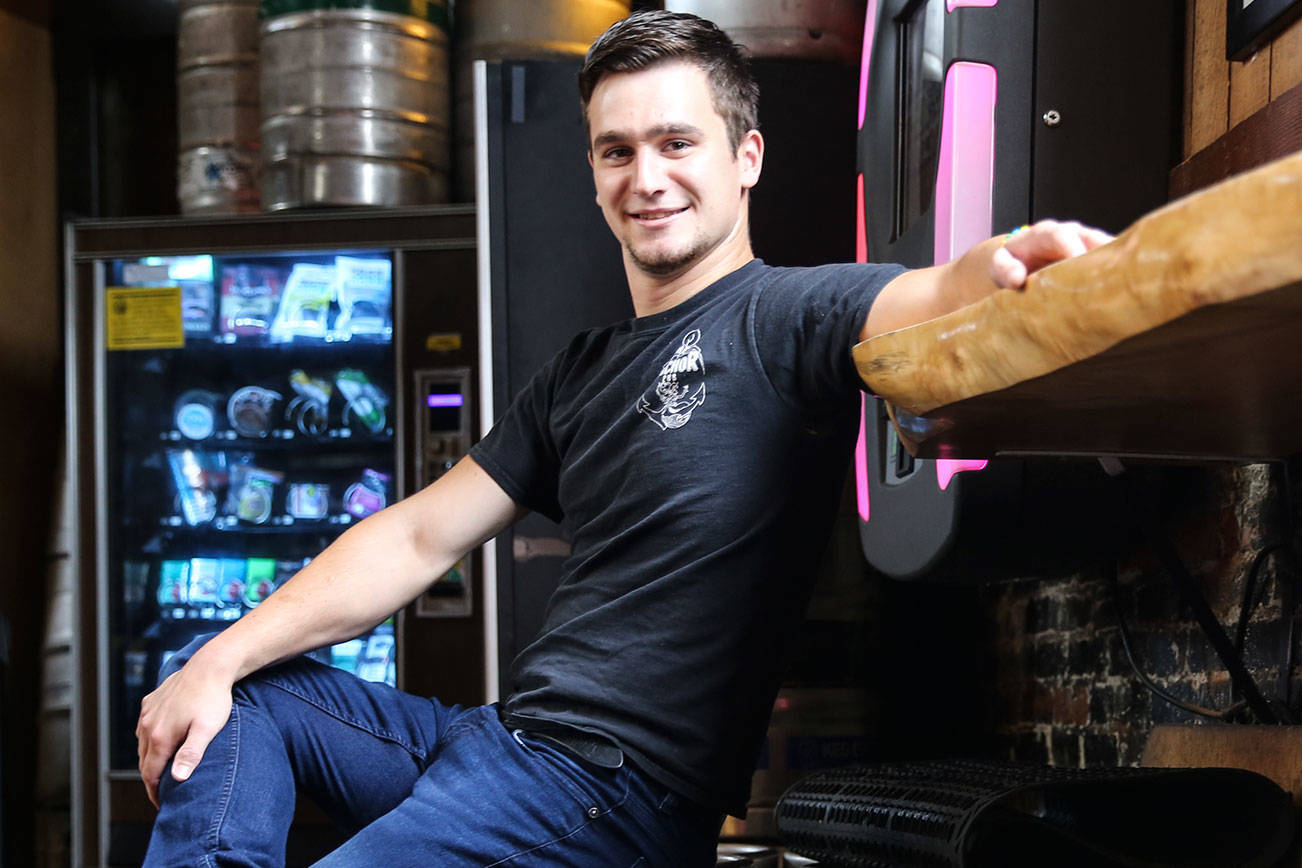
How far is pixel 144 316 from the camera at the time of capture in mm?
3340

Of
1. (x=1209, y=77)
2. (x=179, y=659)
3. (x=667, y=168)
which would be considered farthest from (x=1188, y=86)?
(x=179, y=659)

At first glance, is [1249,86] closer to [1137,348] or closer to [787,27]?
[1137,348]

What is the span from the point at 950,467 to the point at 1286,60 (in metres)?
0.53

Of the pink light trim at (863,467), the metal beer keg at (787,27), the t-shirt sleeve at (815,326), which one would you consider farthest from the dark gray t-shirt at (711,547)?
the metal beer keg at (787,27)

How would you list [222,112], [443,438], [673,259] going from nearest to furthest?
1. [673,259]
2. [443,438]
3. [222,112]

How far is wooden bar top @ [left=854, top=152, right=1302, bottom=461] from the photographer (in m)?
0.51

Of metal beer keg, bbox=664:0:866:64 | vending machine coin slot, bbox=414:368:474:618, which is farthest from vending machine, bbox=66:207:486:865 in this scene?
metal beer keg, bbox=664:0:866:64

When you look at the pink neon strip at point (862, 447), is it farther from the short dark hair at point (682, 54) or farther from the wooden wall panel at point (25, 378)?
the wooden wall panel at point (25, 378)

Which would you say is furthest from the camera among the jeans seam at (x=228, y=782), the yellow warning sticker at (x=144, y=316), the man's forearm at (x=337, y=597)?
the yellow warning sticker at (x=144, y=316)

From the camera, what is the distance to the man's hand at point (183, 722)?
109 cm

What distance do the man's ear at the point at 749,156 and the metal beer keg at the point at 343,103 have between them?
78.4 inches

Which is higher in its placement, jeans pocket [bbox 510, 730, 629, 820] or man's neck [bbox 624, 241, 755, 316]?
man's neck [bbox 624, 241, 755, 316]

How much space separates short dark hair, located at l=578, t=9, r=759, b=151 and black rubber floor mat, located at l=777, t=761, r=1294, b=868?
767mm

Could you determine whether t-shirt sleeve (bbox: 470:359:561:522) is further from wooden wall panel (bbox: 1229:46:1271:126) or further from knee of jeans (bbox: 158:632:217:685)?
wooden wall panel (bbox: 1229:46:1271:126)
